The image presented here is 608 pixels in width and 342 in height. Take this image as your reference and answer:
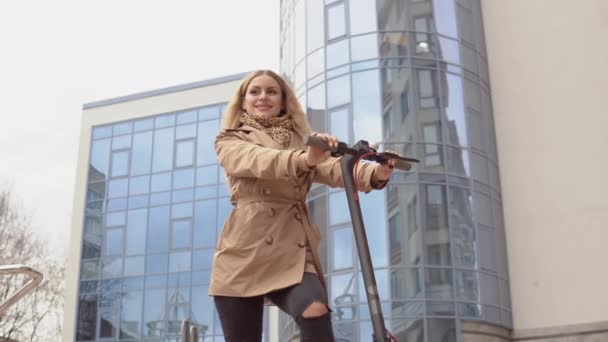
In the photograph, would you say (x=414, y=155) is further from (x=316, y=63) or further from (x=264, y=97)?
(x=264, y=97)

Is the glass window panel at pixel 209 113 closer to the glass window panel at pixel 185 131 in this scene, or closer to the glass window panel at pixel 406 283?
the glass window panel at pixel 185 131

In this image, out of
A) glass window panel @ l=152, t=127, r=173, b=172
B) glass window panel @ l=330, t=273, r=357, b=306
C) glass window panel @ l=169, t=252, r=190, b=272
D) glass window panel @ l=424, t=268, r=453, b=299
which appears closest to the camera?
glass window panel @ l=424, t=268, r=453, b=299

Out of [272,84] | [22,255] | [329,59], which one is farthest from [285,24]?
[272,84]

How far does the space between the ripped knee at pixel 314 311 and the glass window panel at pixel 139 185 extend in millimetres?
28039

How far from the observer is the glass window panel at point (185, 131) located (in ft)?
101

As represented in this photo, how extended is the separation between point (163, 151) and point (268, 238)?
28008 mm

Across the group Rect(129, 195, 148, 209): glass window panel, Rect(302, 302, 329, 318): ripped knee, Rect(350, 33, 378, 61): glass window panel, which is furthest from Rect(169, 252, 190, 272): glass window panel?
Rect(302, 302, 329, 318): ripped knee

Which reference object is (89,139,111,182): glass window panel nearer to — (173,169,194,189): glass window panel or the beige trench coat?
(173,169,194,189): glass window panel

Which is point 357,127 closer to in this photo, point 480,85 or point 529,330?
point 480,85

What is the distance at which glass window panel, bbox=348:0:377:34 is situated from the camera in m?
20.8

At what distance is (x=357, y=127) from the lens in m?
20.1

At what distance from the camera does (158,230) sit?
1174 inches

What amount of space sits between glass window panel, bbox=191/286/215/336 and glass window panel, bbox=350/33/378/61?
36.5ft

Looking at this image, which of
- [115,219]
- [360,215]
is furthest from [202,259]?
[360,215]
